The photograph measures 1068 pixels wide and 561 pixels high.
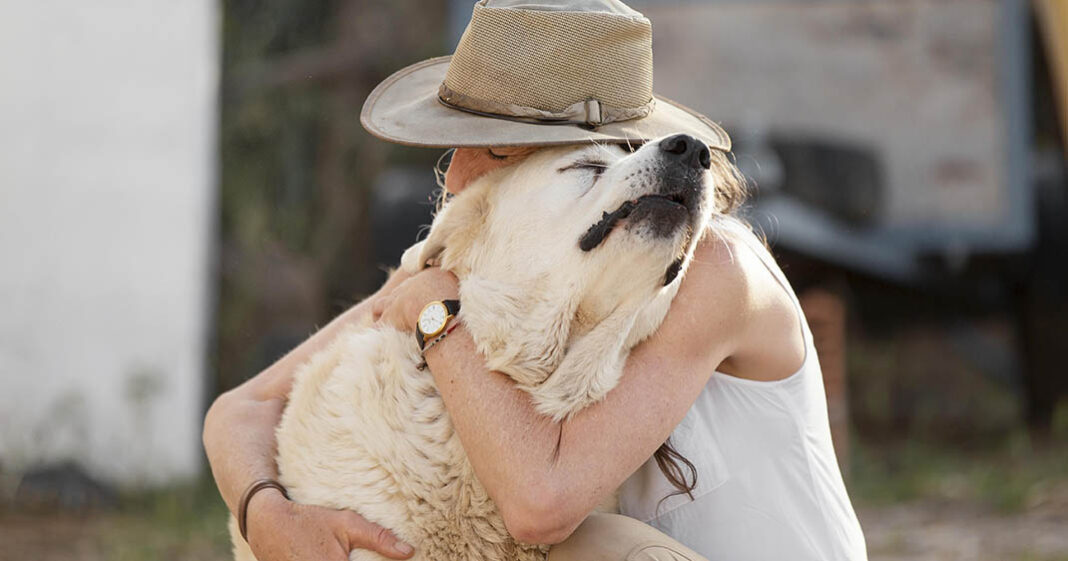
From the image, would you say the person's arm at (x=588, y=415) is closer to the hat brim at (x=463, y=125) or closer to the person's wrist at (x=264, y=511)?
the hat brim at (x=463, y=125)

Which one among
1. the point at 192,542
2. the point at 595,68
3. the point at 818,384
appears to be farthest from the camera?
the point at 192,542

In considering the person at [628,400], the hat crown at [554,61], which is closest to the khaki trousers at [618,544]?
the person at [628,400]

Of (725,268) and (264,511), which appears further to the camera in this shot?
(264,511)

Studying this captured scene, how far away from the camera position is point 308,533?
2264 millimetres

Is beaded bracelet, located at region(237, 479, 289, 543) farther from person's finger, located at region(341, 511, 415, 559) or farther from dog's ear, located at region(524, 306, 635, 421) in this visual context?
dog's ear, located at region(524, 306, 635, 421)

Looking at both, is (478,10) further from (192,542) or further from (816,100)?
(816,100)

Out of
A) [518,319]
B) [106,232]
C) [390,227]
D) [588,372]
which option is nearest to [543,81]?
[518,319]

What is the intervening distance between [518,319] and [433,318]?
172 mm

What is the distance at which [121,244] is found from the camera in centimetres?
589

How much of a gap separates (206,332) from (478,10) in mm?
4280

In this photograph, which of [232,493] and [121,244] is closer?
[232,493]

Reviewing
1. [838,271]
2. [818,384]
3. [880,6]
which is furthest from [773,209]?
[818,384]

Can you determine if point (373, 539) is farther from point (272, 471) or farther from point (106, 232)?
point (106, 232)

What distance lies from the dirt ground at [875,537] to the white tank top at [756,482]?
2.66 meters
